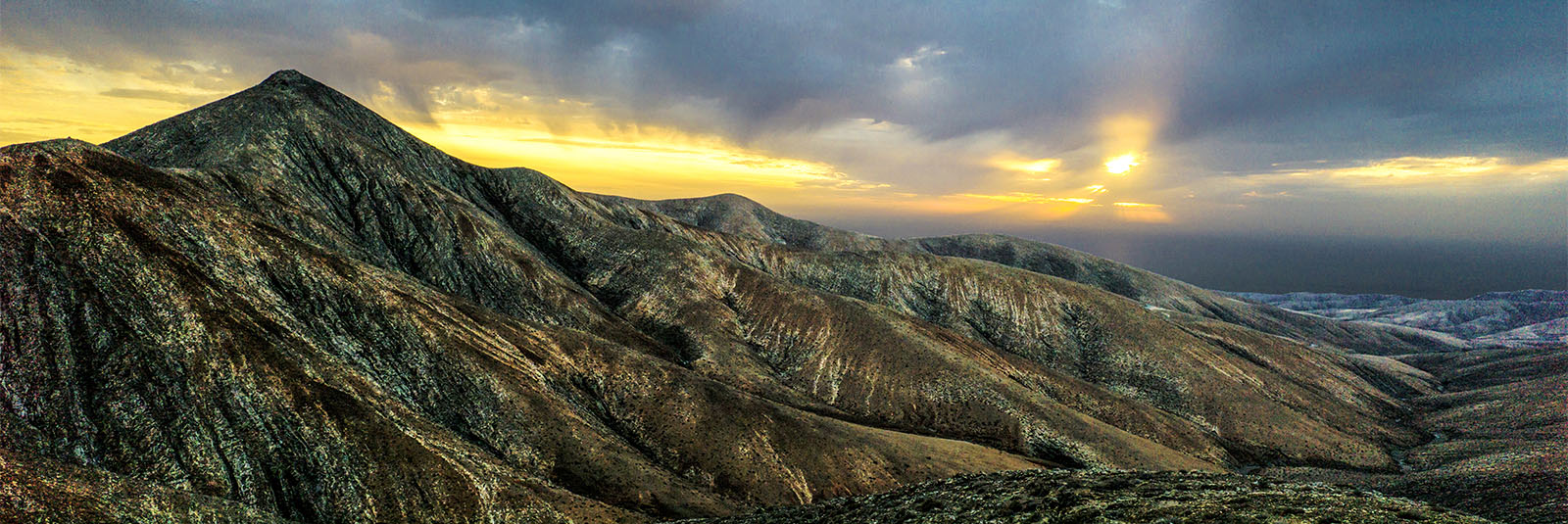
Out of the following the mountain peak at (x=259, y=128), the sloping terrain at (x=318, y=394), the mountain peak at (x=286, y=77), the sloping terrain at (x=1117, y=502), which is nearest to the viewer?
the sloping terrain at (x=1117, y=502)

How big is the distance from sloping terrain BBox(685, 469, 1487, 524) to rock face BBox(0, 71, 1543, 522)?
2559 cm

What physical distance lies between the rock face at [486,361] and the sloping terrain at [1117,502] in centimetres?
2559

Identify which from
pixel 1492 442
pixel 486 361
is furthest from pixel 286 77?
pixel 1492 442

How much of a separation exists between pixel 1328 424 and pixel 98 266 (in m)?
160

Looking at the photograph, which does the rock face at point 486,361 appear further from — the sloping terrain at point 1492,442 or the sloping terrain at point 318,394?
the sloping terrain at point 1492,442

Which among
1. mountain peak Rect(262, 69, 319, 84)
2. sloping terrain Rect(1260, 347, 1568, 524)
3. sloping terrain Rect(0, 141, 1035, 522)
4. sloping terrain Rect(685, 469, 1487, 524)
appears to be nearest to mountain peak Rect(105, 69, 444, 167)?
mountain peak Rect(262, 69, 319, 84)

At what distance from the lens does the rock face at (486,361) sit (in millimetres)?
39625

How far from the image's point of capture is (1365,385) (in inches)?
4439

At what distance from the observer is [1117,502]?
73.7 ft

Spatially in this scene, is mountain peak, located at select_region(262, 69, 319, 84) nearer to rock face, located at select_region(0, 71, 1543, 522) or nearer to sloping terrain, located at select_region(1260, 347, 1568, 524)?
rock face, located at select_region(0, 71, 1543, 522)

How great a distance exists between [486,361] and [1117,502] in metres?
60.5

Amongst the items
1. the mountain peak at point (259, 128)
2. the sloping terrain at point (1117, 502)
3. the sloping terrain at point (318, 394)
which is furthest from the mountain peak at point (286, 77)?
the sloping terrain at point (1117, 502)

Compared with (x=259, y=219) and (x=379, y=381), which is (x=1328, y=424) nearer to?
(x=379, y=381)

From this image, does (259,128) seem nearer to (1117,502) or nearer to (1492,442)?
(1117,502)
